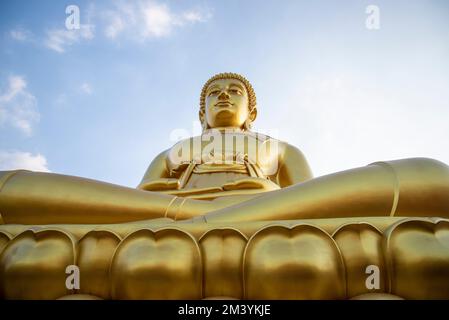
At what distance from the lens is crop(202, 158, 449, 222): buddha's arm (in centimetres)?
245

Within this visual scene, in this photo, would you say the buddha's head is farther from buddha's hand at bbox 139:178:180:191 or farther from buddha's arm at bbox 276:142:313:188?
buddha's hand at bbox 139:178:180:191

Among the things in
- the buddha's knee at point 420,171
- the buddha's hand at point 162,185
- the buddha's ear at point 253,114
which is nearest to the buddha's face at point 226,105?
the buddha's ear at point 253,114

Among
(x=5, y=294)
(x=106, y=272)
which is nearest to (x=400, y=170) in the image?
(x=106, y=272)

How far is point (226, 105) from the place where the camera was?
535 cm

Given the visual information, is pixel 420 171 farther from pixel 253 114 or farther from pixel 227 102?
pixel 253 114

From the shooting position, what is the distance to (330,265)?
6.02ft

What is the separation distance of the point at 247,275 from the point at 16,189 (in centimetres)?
159

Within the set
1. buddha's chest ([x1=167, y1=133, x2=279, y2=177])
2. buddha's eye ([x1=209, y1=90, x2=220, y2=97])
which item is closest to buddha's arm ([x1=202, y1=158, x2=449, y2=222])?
buddha's chest ([x1=167, y1=133, x2=279, y2=177])

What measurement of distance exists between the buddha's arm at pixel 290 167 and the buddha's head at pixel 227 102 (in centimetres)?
68

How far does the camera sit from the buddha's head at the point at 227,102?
17.6 feet

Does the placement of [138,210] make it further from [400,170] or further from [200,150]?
[200,150]

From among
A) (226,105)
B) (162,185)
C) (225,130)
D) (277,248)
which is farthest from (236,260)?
(226,105)

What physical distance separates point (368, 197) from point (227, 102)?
121 inches

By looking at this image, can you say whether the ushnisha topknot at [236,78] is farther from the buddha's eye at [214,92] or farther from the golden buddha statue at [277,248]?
the golden buddha statue at [277,248]
